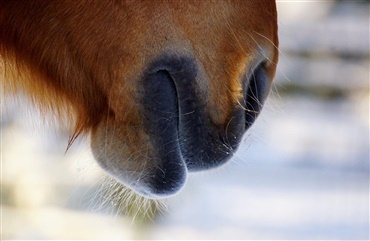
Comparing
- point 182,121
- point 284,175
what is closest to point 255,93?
point 182,121

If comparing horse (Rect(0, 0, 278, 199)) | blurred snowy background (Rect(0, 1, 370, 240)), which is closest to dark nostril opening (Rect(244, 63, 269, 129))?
horse (Rect(0, 0, 278, 199))

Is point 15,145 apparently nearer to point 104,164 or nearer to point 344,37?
point 344,37

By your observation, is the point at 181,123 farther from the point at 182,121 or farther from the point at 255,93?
the point at 255,93

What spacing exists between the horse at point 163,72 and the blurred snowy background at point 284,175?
42.4 inches

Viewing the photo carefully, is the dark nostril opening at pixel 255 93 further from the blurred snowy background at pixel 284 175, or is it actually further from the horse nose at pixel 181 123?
the blurred snowy background at pixel 284 175

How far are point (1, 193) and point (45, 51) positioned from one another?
1816 mm

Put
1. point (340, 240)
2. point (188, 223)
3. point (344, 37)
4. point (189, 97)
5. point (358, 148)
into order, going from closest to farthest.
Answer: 1. point (189, 97)
2. point (340, 240)
3. point (188, 223)
4. point (358, 148)
5. point (344, 37)

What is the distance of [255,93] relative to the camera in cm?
94

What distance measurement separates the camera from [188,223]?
268 cm

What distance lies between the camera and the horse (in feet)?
2.92

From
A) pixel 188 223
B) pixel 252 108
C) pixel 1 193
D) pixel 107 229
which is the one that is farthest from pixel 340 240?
pixel 252 108

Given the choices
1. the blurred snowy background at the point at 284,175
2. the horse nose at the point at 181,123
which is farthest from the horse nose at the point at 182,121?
the blurred snowy background at the point at 284,175

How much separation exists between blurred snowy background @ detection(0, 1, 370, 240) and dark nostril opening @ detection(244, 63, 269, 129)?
1.07 metres

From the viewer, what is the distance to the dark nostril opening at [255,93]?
0.94 m
